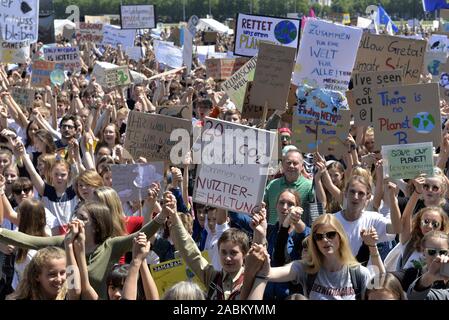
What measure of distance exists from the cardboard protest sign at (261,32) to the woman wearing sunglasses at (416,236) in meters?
7.77

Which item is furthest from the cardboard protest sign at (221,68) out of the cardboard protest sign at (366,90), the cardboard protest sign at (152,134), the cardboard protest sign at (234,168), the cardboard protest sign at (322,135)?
the cardboard protest sign at (234,168)

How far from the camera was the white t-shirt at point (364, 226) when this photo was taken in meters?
6.73

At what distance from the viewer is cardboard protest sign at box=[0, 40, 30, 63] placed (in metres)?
14.9

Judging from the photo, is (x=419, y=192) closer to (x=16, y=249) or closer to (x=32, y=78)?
(x=16, y=249)

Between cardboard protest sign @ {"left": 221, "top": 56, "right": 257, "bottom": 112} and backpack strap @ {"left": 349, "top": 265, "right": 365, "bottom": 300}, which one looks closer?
backpack strap @ {"left": 349, "top": 265, "right": 365, "bottom": 300}

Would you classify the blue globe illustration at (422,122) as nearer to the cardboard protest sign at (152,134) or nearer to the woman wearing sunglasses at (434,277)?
the cardboard protest sign at (152,134)

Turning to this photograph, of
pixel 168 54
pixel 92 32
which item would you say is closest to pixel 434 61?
pixel 168 54

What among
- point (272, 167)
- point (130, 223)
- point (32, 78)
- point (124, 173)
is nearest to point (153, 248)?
point (130, 223)

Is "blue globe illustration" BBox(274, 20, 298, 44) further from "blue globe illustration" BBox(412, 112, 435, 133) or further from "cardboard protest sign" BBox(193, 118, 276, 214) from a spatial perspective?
"cardboard protest sign" BBox(193, 118, 276, 214)

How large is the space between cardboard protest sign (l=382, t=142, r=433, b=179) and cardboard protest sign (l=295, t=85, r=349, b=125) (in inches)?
78.6

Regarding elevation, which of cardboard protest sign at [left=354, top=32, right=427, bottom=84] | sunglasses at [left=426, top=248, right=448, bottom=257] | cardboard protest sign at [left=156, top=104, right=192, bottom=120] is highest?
cardboard protest sign at [left=354, top=32, right=427, bottom=84]

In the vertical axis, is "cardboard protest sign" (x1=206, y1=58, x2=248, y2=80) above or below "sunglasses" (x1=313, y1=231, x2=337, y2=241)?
below

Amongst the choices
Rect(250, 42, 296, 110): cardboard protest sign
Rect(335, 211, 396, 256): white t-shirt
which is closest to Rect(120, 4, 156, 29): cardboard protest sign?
Rect(250, 42, 296, 110): cardboard protest sign

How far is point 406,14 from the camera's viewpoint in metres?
83.6
